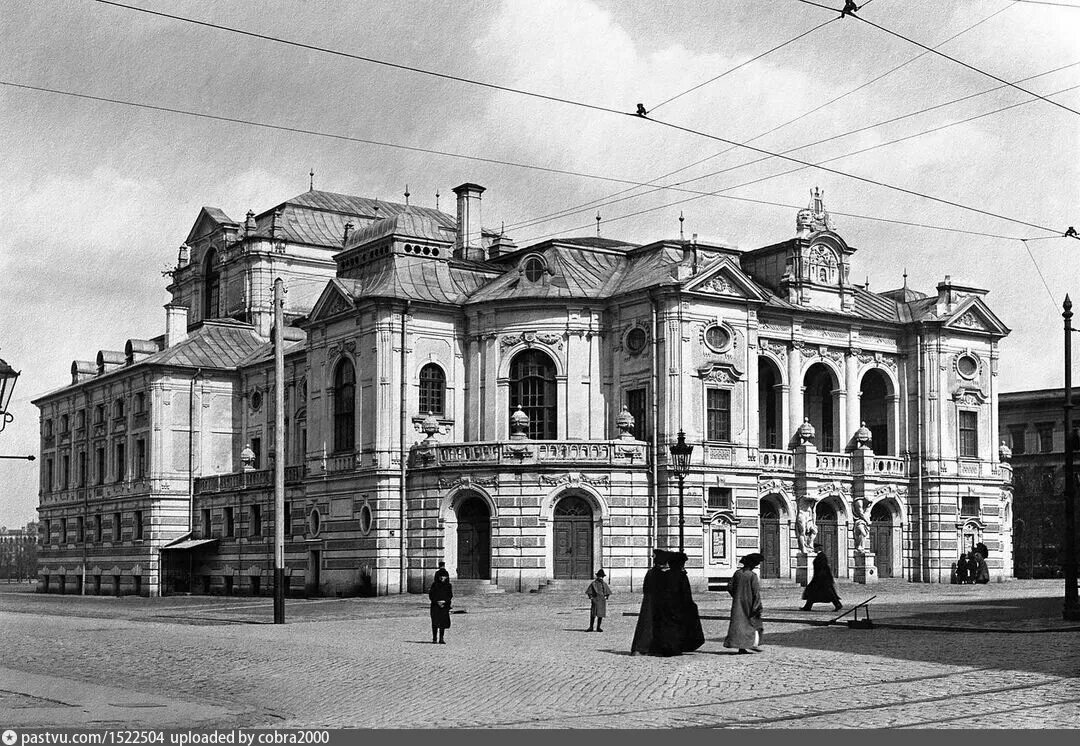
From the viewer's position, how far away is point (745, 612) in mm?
25984

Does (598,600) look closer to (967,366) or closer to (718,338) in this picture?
(718,338)

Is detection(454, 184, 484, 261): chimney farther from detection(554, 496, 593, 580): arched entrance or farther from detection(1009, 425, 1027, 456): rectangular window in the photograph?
detection(1009, 425, 1027, 456): rectangular window

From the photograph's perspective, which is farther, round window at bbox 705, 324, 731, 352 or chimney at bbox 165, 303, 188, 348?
chimney at bbox 165, 303, 188, 348

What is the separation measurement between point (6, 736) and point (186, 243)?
7776 centimetres

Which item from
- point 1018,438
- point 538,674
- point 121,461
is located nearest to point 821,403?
point 1018,438

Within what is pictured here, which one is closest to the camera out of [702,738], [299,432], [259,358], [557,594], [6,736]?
[6,736]

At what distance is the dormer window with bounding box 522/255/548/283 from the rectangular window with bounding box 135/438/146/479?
2540 cm

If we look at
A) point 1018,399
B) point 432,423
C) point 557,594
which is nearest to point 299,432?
point 432,423

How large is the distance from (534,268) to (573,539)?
12.3 metres

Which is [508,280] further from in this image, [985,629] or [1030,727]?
[1030,727]

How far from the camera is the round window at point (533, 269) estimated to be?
2377 inches

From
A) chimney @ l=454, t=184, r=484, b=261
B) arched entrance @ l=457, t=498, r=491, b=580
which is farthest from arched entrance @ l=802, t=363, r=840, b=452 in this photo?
arched entrance @ l=457, t=498, r=491, b=580

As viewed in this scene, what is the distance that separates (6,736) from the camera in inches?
514

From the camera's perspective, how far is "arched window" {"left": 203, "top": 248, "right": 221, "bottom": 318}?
278ft
